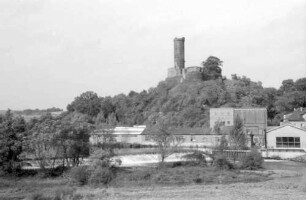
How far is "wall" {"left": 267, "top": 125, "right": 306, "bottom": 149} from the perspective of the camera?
46.3 meters

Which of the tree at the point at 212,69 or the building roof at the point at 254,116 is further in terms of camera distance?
the tree at the point at 212,69

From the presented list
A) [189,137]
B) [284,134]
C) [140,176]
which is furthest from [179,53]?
[140,176]

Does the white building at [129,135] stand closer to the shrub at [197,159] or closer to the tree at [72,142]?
the shrub at [197,159]

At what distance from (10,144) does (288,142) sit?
30.9m

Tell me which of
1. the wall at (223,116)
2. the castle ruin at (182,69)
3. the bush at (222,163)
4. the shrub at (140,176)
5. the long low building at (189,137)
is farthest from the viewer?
the castle ruin at (182,69)

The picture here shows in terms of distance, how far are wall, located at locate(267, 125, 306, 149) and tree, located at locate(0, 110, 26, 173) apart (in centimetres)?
2818

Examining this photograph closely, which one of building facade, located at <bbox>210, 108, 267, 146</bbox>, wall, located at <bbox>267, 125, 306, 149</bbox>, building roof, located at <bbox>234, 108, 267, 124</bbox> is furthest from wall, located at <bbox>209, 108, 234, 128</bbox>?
wall, located at <bbox>267, 125, 306, 149</bbox>

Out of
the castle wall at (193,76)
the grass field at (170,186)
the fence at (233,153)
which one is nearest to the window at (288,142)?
the fence at (233,153)

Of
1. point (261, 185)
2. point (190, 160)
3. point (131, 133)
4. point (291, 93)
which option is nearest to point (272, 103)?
point (291, 93)

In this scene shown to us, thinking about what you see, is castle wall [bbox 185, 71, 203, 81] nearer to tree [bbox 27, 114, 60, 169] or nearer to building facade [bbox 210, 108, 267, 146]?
building facade [bbox 210, 108, 267, 146]

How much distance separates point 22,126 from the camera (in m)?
35.8

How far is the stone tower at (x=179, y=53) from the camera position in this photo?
9025 centimetres

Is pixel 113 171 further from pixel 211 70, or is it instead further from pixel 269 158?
pixel 211 70

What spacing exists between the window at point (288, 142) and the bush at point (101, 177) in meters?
23.9
